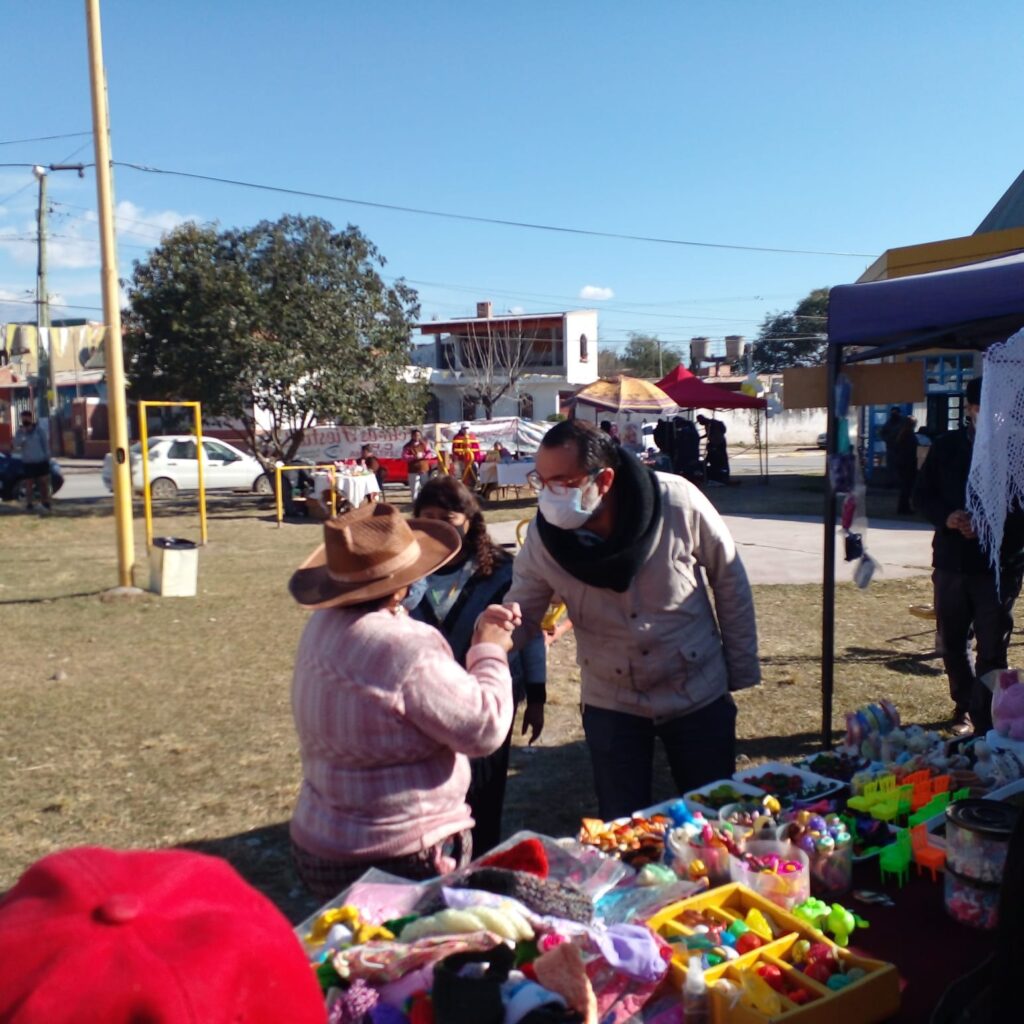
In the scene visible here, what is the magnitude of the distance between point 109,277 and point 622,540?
8.32 m

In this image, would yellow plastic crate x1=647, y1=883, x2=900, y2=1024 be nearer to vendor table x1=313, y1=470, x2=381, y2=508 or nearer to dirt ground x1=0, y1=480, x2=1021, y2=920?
dirt ground x1=0, y1=480, x2=1021, y2=920

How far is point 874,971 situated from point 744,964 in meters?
0.27

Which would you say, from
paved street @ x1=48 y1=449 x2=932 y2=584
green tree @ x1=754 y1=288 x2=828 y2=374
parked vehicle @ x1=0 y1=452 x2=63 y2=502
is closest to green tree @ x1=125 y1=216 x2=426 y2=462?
parked vehicle @ x1=0 y1=452 x2=63 y2=502

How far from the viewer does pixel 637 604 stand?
326 centimetres

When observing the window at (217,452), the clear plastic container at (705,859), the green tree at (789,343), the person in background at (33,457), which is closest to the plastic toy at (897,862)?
the clear plastic container at (705,859)

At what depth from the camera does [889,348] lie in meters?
4.75

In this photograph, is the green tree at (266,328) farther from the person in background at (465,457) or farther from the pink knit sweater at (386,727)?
the pink knit sweater at (386,727)

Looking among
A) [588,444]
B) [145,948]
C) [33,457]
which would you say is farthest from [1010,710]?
[33,457]

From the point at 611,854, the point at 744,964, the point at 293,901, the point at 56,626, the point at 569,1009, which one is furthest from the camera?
the point at 56,626

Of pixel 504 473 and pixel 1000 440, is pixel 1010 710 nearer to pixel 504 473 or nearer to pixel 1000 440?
pixel 1000 440

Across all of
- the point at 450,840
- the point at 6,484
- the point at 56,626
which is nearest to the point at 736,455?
the point at 6,484

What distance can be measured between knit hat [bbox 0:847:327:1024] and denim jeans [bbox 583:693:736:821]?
7.40 ft

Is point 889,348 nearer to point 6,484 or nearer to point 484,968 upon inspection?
point 484,968

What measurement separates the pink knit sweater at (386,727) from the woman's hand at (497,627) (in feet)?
0.20
